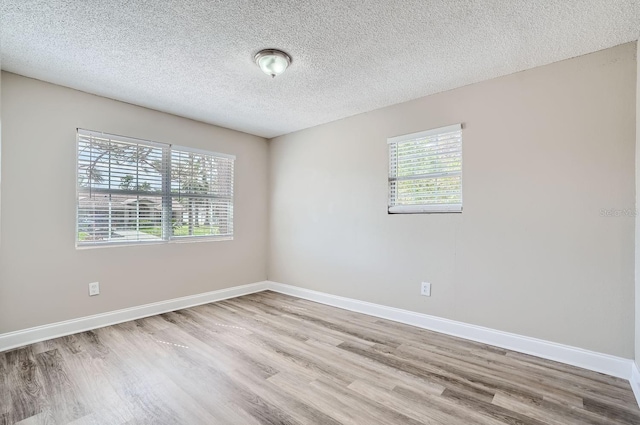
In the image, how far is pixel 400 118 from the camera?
3.32 meters

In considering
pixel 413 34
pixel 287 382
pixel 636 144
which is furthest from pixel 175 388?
pixel 636 144

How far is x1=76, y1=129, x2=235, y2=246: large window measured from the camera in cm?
305

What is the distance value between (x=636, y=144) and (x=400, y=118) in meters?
1.87

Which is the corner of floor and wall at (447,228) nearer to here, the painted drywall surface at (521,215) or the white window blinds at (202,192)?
the painted drywall surface at (521,215)

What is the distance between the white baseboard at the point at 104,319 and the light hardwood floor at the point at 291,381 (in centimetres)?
12

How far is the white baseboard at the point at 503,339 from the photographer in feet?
7.16

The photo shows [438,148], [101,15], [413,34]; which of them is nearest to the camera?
[101,15]

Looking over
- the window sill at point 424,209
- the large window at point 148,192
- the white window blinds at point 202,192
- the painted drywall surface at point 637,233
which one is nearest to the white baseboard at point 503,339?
the painted drywall surface at point 637,233

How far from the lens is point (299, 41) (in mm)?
2148

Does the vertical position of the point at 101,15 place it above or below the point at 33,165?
above

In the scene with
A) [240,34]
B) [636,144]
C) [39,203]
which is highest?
[240,34]

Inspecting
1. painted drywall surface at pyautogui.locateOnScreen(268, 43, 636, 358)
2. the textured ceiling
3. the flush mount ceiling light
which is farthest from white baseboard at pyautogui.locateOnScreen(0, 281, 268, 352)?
the flush mount ceiling light

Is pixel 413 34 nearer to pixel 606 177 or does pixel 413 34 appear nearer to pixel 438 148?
pixel 438 148


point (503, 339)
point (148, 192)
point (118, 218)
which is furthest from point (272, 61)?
point (503, 339)
